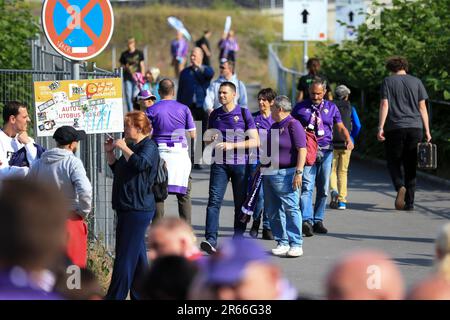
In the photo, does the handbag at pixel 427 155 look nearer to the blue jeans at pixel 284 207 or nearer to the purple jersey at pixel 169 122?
A: the blue jeans at pixel 284 207

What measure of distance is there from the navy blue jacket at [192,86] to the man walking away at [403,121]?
5.05 m

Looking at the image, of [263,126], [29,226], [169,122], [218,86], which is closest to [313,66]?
[218,86]

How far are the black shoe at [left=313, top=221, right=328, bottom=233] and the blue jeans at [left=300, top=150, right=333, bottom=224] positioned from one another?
0.05 meters

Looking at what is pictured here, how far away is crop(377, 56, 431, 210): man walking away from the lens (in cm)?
1462

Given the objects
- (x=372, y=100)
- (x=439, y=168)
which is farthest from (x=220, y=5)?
(x=439, y=168)

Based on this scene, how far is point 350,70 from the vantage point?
823 inches

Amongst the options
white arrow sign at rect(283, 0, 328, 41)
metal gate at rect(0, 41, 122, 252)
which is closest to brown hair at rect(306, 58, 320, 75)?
metal gate at rect(0, 41, 122, 252)

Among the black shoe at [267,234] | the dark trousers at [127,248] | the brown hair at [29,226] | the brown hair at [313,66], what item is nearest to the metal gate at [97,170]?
the black shoe at [267,234]

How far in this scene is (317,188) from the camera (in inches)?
522

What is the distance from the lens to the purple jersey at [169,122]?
11.6m

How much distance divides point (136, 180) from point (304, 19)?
16053mm

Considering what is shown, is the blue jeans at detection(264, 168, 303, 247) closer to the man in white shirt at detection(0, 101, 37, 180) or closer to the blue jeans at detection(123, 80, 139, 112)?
the man in white shirt at detection(0, 101, 37, 180)
